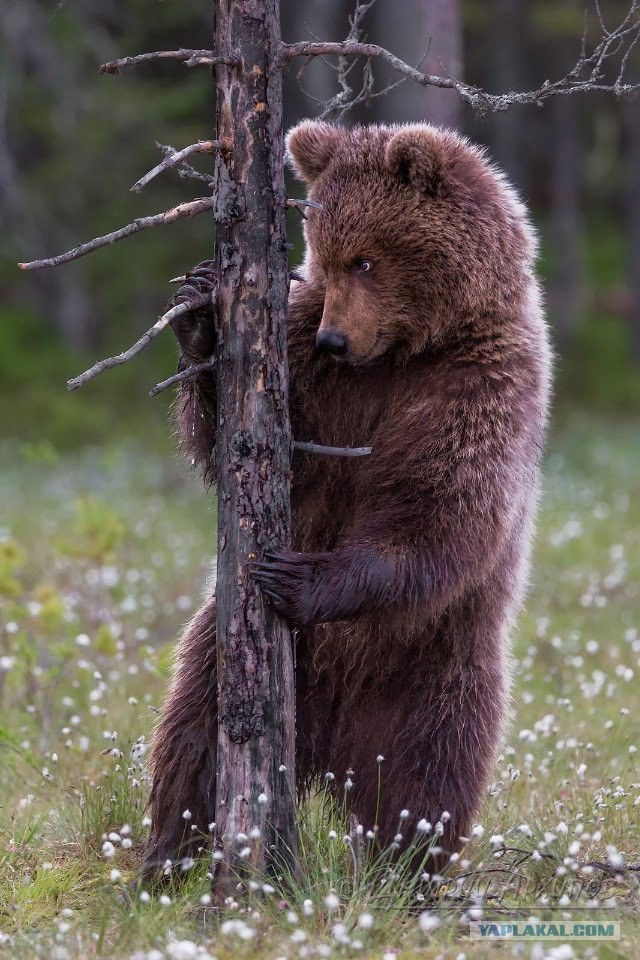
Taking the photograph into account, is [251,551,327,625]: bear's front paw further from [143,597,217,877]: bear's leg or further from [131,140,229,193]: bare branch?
[131,140,229,193]: bare branch

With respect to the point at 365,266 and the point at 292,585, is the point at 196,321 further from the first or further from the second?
the point at 292,585

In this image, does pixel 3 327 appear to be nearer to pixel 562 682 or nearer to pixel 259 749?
pixel 562 682

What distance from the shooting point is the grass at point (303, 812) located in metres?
3.19

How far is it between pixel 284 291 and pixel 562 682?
12.0 ft

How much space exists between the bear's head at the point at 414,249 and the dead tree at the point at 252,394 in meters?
0.39

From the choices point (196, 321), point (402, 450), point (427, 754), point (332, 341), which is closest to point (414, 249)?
point (332, 341)

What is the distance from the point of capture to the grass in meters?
3.19

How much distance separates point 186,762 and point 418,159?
2103mm

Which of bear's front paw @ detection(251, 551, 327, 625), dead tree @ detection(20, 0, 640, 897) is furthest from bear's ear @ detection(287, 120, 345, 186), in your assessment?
bear's front paw @ detection(251, 551, 327, 625)

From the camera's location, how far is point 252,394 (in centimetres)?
352

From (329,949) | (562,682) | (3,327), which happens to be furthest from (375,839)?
(3,327)

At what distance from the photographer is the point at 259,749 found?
3516mm

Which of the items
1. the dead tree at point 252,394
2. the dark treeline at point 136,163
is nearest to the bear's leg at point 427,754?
the dead tree at point 252,394

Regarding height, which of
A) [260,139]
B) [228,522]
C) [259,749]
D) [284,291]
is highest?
[260,139]
